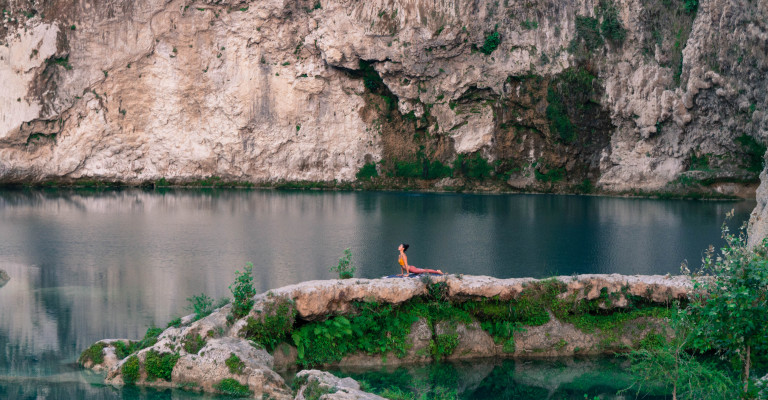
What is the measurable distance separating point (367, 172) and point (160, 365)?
193 ft

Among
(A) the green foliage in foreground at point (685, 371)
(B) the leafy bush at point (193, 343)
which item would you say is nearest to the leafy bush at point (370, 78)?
(B) the leafy bush at point (193, 343)

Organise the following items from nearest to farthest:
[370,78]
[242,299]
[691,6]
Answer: [242,299] → [691,6] → [370,78]

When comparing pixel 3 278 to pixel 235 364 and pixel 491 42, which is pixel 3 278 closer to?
pixel 235 364

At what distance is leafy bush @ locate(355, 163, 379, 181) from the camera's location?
74000 millimetres

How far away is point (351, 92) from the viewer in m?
73.8

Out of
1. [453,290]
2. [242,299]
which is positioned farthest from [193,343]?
[453,290]

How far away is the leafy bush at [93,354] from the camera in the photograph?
16.7 metres

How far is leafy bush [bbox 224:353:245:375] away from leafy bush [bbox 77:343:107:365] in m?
3.44

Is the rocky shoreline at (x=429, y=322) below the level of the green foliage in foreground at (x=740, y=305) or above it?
below

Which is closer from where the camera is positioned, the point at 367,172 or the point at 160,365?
the point at 160,365

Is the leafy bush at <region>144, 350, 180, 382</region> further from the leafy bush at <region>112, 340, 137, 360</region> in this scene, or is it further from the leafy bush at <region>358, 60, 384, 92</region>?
the leafy bush at <region>358, 60, 384, 92</region>

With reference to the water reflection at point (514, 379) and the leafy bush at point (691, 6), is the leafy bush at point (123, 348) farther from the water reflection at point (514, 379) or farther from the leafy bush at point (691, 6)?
the leafy bush at point (691, 6)

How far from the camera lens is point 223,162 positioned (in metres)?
74.0

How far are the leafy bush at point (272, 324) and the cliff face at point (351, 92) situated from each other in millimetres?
53101
